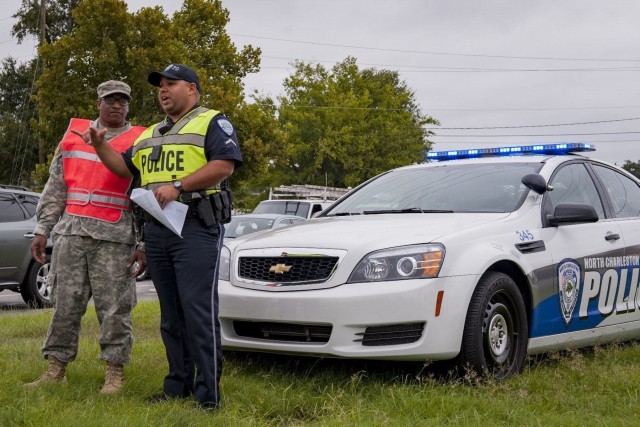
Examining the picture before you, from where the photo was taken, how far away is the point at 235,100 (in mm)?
25781

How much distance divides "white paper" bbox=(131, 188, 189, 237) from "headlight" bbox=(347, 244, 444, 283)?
98cm

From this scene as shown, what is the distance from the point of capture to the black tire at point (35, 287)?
415 inches

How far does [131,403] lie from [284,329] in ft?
3.15

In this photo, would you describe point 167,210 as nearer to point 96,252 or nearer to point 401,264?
point 96,252

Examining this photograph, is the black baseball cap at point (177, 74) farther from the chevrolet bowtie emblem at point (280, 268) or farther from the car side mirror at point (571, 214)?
the car side mirror at point (571, 214)

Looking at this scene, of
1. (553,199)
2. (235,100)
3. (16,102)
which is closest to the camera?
(553,199)

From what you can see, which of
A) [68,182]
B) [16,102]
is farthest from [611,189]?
[16,102]

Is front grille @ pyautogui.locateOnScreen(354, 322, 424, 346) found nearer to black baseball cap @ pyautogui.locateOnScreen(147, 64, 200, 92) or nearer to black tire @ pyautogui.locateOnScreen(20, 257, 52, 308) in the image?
black baseball cap @ pyautogui.locateOnScreen(147, 64, 200, 92)

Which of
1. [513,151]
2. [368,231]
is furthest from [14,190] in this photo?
[368,231]

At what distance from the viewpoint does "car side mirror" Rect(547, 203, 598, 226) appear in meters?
5.28

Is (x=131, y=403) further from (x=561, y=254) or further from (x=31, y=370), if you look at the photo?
(x=561, y=254)

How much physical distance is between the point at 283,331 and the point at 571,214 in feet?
6.55

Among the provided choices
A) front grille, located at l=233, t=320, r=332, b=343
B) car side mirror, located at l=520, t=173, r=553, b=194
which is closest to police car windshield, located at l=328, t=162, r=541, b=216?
car side mirror, located at l=520, t=173, r=553, b=194

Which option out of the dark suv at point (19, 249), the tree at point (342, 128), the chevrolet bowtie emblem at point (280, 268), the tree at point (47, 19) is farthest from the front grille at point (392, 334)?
the tree at point (342, 128)
